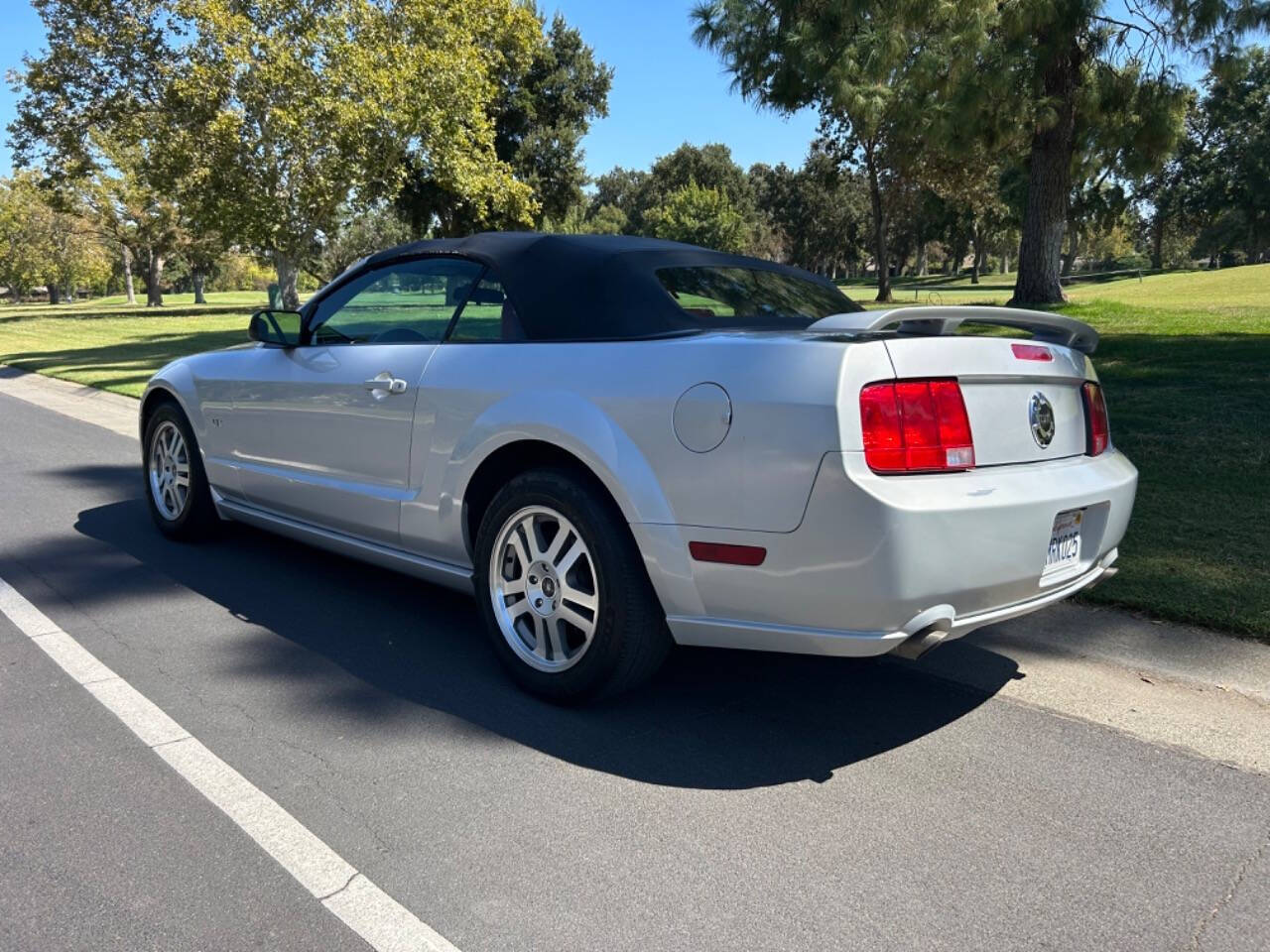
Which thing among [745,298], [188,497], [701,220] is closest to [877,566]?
[745,298]

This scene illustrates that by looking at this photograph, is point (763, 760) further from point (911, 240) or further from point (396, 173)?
point (911, 240)

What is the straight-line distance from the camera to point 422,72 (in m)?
25.0

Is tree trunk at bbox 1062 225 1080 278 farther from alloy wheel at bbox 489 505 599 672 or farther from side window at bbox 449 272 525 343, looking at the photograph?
alloy wheel at bbox 489 505 599 672

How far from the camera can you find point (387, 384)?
13.8 ft

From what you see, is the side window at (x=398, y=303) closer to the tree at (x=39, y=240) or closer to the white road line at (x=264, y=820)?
the white road line at (x=264, y=820)

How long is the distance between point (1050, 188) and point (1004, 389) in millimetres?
15057

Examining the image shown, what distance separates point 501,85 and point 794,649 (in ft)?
126

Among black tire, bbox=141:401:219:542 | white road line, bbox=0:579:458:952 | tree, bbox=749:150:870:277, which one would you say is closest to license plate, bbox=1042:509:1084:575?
white road line, bbox=0:579:458:952

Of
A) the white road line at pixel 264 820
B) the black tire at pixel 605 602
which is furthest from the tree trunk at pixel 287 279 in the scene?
the black tire at pixel 605 602

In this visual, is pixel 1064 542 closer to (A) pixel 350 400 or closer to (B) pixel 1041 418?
(B) pixel 1041 418

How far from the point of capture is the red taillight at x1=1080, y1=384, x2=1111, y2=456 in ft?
12.1

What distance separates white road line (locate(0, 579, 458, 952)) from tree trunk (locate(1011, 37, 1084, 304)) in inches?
586

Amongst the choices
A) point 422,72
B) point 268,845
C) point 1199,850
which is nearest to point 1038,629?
point 1199,850

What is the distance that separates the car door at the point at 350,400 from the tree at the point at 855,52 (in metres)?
11.0
